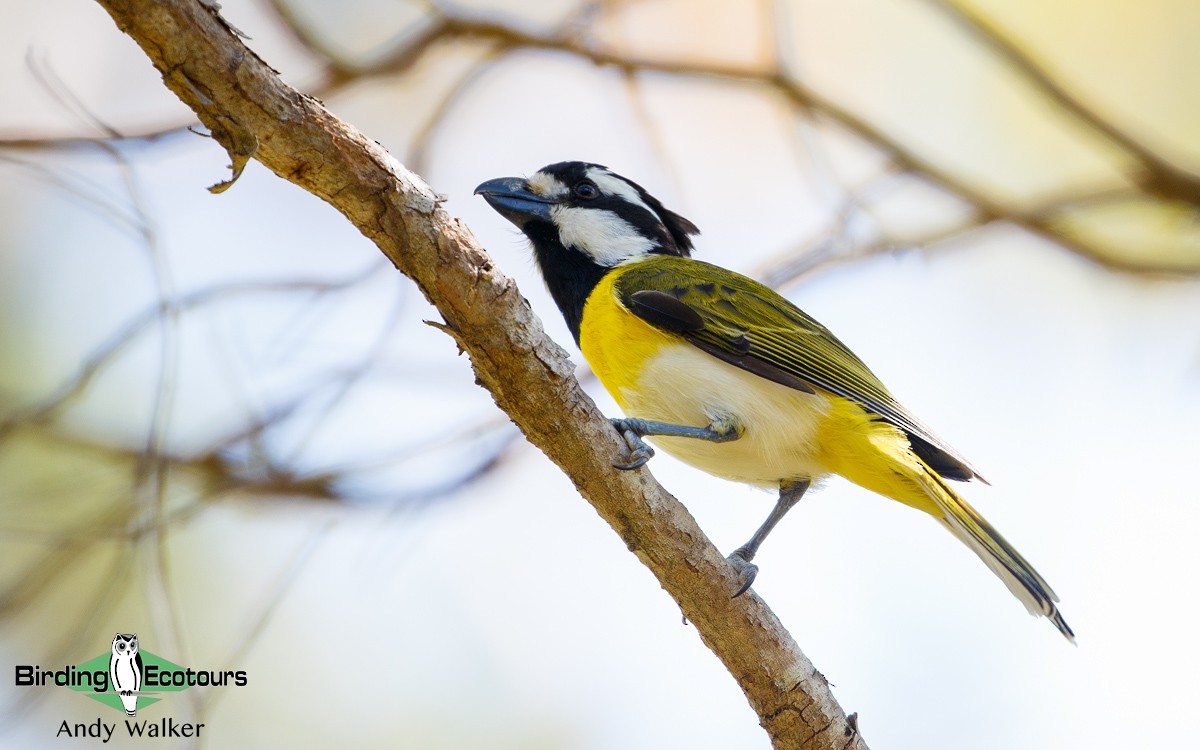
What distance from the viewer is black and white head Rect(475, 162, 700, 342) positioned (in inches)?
175

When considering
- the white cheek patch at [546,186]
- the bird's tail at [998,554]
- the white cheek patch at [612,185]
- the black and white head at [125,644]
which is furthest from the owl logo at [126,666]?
the bird's tail at [998,554]

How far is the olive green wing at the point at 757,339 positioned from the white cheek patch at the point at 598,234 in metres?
0.27

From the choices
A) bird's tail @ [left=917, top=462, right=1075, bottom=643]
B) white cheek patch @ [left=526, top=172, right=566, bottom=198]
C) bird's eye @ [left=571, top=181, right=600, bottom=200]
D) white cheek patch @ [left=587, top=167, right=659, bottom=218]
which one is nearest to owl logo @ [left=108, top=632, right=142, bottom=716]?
white cheek patch @ [left=526, top=172, right=566, bottom=198]

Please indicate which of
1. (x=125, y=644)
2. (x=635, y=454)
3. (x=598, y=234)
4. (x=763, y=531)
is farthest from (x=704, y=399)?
(x=125, y=644)

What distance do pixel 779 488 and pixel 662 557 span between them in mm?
1153

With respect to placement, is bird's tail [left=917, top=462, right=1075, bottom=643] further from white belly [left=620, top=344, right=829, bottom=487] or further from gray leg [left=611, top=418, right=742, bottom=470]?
gray leg [left=611, top=418, right=742, bottom=470]

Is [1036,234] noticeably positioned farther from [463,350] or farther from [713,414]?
[463,350]

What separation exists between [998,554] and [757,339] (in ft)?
3.87

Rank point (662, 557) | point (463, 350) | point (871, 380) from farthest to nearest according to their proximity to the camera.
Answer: point (871, 380) < point (662, 557) < point (463, 350)

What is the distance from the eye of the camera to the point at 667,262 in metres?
4.42

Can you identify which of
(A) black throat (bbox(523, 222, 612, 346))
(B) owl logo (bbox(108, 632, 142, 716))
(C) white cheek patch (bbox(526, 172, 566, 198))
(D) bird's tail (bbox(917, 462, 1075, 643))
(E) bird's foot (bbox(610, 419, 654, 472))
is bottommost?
(D) bird's tail (bbox(917, 462, 1075, 643))

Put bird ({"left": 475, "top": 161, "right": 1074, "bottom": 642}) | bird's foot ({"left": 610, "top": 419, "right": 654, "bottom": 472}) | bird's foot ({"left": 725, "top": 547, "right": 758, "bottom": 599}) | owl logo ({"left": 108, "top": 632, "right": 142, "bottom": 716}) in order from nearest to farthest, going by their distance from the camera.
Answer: bird's foot ({"left": 610, "top": 419, "right": 654, "bottom": 472})
bird's foot ({"left": 725, "top": 547, "right": 758, "bottom": 599})
bird ({"left": 475, "top": 161, "right": 1074, "bottom": 642})
owl logo ({"left": 108, "top": 632, "right": 142, "bottom": 716})

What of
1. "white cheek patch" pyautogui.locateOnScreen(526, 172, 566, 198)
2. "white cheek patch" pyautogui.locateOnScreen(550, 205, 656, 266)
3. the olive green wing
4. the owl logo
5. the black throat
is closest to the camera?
the olive green wing

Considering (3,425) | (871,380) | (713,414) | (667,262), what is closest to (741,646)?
(713,414)
